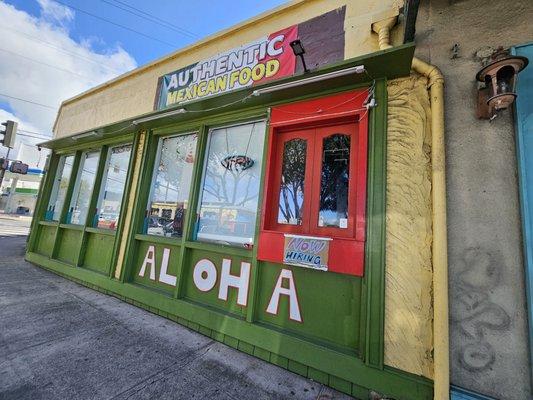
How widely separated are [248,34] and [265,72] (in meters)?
0.89

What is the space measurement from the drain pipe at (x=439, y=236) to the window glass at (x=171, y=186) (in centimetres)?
355

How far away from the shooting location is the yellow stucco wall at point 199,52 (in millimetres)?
3145

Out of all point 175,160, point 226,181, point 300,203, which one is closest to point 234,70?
point 226,181

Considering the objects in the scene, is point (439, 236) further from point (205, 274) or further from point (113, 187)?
point (113, 187)

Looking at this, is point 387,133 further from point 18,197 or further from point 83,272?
point 18,197

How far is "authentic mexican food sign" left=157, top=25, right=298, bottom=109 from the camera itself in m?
3.71

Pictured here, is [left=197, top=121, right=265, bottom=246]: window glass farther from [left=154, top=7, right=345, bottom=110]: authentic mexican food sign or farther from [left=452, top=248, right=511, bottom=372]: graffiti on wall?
[left=452, top=248, right=511, bottom=372]: graffiti on wall

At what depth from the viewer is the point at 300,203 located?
129 inches

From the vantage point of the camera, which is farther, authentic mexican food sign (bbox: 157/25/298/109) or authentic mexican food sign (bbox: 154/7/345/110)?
authentic mexican food sign (bbox: 157/25/298/109)

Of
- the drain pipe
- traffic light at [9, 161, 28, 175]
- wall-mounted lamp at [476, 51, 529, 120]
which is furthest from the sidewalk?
traffic light at [9, 161, 28, 175]

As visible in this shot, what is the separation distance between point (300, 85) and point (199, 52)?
271 centimetres

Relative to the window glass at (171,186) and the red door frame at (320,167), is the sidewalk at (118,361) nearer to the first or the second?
the red door frame at (320,167)

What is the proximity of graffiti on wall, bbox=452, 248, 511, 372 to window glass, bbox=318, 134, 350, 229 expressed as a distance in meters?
1.15

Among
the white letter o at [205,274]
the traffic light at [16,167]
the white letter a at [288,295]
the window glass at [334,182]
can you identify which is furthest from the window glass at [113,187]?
the traffic light at [16,167]
